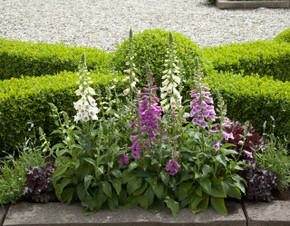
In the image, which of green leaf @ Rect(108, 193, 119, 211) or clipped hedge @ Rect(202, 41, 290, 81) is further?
clipped hedge @ Rect(202, 41, 290, 81)

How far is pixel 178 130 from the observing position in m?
3.81

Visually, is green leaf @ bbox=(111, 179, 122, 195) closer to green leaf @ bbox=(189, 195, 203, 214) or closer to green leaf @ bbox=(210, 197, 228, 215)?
green leaf @ bbox=(189, 195, 203, 214)

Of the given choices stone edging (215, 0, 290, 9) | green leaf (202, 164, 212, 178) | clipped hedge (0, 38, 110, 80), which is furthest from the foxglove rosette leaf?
stone edging (215, 0, 290, 9)

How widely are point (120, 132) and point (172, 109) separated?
671 mm

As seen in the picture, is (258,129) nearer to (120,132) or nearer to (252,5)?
(120,132)

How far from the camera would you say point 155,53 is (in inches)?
205

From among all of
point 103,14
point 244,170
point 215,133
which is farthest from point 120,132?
point 103,14

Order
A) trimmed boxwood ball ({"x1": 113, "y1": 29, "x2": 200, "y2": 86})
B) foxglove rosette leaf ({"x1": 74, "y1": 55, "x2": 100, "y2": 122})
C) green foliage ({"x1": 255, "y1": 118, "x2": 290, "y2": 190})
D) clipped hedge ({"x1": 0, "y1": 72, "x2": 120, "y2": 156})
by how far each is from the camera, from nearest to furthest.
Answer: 1. foxglove rosette leaf ({"x1": 74, "y1": 55, "x2": 100, "y2": 122})
2. green foliage ({"x1": 255, "y1": 118, "x2": 290, "y2": 190})
3. clipped hedge ({"x1": 0, "y1": 72, "x2": 120, "y2": 156})
4. trimmed boxwood ball ({"x1": 113, "y1": 29, "x2": 200, "y2": 86})

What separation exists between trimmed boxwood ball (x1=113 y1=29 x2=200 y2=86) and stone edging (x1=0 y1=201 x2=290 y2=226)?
199 cm

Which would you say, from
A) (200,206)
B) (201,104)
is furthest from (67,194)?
(201,104)

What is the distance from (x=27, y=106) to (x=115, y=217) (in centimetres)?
177

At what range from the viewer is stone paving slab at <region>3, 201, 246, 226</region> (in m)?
3.45

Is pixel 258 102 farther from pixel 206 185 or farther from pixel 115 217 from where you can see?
pixel 115 217

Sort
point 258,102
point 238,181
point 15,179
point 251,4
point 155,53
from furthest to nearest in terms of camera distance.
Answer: point 251,4 < point 155,53 < point 258,102 < point 15,179 < point 238,181
